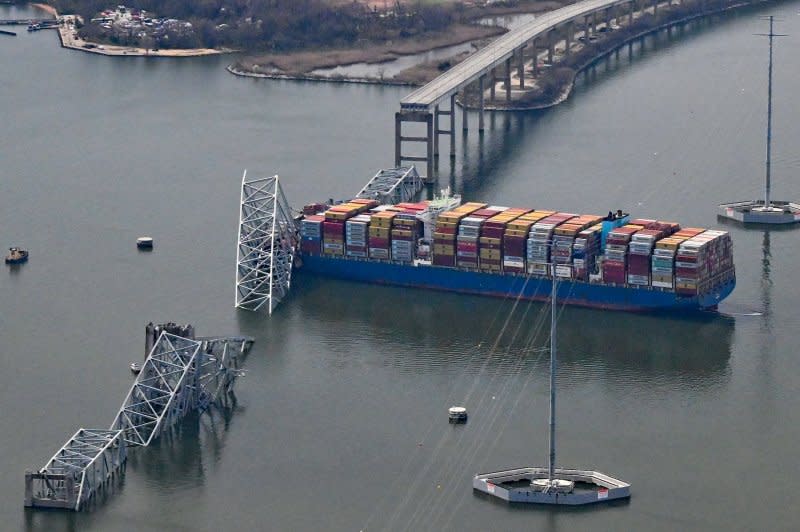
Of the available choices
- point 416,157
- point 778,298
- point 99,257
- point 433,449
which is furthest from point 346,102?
point 433,449

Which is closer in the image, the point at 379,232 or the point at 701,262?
the point at 701,262

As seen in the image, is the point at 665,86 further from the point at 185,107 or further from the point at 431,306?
the point at 431,306

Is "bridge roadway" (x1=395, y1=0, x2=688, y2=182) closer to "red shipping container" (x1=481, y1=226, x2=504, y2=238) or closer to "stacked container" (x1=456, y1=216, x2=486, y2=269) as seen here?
"stacked container" (x1=456, y1=216, x2=486, y2=269)

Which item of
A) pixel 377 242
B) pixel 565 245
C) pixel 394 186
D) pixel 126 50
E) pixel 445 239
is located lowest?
pixel 377 242

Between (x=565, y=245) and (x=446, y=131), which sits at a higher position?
(x=446, y=131)

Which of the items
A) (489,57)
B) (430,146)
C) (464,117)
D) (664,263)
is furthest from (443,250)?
(489,57)

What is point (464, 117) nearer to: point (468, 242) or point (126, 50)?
point (468, 242)
